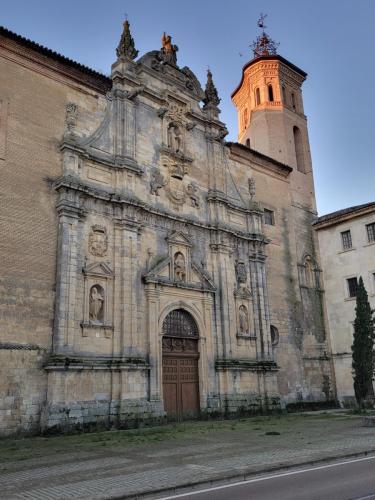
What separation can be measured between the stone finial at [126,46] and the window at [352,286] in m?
17.8

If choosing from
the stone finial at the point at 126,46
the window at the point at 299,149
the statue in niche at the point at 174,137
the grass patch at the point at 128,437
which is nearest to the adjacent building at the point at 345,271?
the window at the point at 299,149

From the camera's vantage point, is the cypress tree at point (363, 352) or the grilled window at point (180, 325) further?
the cypress tree at point (363, 352)

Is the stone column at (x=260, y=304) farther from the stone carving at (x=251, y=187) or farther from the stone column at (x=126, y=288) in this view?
the stone column at (x=126, y=288)

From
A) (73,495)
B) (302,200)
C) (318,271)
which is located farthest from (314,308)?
(73,495)

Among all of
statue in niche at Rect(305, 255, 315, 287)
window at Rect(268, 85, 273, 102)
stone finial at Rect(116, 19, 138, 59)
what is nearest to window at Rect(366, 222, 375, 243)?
statue in niche at Rect(305, 255, 315, 287)

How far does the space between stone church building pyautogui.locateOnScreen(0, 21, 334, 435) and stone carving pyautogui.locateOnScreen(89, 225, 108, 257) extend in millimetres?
58

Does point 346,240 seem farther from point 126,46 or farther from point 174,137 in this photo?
point 126,46

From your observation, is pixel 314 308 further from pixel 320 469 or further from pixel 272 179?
pixel 320 469

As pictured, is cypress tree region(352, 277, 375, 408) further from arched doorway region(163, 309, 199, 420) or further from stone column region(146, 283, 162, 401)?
stone column region(146, 283, 162, 401)

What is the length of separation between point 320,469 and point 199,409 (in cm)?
1260

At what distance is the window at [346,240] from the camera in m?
30.0

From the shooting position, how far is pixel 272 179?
30.6 m

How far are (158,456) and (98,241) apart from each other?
416 inches

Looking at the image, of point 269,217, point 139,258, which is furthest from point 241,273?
point 139,258
